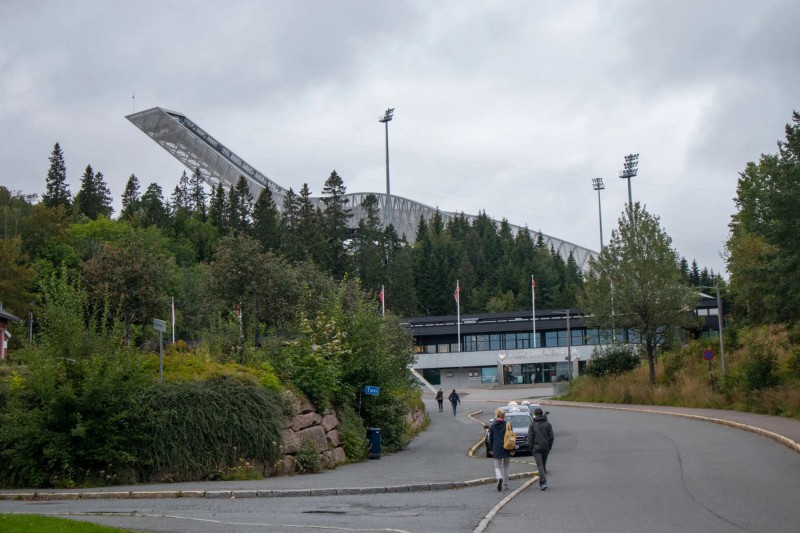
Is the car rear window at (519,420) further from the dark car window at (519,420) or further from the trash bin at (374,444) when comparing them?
the trash bin at (374,444)

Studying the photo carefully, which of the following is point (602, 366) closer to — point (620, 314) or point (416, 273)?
point (620, 314)

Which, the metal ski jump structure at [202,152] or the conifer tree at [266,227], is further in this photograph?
the metal ski jump structure at [202,152]

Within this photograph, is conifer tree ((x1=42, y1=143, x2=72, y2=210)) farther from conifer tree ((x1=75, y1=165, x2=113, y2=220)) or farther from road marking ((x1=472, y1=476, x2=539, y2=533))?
road marking ((x1=472, y1=476, x2=539, y2=533))

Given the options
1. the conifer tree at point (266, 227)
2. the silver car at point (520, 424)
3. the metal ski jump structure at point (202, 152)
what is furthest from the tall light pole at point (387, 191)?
the silver car at point (520, 424)

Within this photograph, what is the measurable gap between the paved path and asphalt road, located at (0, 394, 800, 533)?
0.08 metres

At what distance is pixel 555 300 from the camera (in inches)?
4786

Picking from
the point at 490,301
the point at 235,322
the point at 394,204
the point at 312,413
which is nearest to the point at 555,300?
the point at 490,301

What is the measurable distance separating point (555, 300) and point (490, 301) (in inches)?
364

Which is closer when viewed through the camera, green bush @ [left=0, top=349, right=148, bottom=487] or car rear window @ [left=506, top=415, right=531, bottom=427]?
green bush @ [left=0, top=349, right=148, bottom=487]

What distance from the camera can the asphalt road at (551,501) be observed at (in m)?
11.8

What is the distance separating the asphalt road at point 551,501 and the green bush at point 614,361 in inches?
1109

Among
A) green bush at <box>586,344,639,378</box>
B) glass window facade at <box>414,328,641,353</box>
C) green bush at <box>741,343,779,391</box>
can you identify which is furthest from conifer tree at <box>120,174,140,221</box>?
green bush at <box>741,343,779,391</box>

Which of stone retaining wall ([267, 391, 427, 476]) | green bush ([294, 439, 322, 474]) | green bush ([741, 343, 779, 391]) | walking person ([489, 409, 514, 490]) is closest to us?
walking person ([489, 409, 514, 490])

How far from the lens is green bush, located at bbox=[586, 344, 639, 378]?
52.9m
